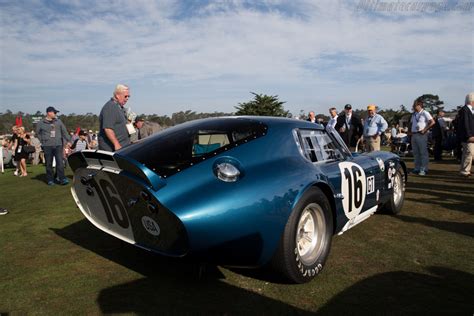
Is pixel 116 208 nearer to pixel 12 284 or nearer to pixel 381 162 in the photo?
pixel 12 284

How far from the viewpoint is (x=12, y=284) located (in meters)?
2.74

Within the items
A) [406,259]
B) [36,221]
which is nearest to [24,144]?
[36,221]

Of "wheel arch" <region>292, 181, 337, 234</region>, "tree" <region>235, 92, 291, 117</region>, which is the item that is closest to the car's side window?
"wheel arch" <region>292, 181, 337, 234</region>

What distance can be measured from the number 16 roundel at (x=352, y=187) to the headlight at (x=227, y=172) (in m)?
1.25

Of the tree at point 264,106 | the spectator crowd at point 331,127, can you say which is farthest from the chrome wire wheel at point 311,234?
the tree at point 264,106

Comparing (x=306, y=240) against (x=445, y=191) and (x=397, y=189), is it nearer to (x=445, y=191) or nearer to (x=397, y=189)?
(x=397, y=189)

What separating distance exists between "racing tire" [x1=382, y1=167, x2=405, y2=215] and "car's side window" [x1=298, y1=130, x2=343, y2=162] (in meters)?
1.43

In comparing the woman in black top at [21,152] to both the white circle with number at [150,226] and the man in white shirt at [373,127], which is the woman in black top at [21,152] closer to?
the man in white shirt at [373,127]

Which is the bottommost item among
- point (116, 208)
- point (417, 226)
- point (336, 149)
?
point (417, 226)

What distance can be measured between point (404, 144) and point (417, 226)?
1286cm

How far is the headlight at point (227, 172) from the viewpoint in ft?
7.63

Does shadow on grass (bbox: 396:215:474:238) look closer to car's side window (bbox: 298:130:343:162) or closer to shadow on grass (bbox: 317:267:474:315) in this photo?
shadow on grass (bbox: 317:267:474:315)

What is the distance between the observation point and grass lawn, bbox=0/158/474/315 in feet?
7.69

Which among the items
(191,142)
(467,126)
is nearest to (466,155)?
(467,126)
